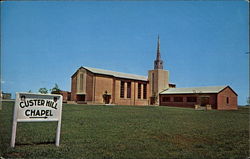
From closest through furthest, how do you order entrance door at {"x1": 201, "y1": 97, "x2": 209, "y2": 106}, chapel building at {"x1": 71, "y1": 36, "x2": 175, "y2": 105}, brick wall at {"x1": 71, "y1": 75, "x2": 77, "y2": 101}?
→ chapel building at {"x1": 71, "y1": 36, "x2": 175, "y2": 105}, brick wall at {"x1": 71, "y1": 75, "x2": 77, "y2": 101}, entrance door at {"x1": 201, "y1": 97, "x2": 209, "y2": 106}

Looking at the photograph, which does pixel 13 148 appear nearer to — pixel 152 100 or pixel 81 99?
pixel 81 99

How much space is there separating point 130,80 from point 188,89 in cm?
1082

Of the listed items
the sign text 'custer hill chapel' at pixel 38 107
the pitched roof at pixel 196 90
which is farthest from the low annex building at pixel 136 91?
the sign text 'custer hill chapel' at pixel 38 107

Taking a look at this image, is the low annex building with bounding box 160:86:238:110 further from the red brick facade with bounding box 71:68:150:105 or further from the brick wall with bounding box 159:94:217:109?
the red brick facade with bounding box 71:68:150:105

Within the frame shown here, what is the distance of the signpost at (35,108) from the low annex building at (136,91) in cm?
3005

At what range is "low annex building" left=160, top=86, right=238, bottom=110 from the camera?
37.3 meters

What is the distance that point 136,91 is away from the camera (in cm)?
4306

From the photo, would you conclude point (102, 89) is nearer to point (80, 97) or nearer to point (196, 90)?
point (80, 97)

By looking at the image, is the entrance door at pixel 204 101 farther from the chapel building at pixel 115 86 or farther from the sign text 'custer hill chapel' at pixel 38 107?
the sign text 'custer hill chapel' at pixel 38 107

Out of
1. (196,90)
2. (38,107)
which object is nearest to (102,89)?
(196,90)

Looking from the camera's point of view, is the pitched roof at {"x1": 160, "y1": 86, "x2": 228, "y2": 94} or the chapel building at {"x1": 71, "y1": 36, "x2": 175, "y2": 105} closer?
the chapel building at {"x1": 71, "y1": 36, "x2": 175, "y2": 105}

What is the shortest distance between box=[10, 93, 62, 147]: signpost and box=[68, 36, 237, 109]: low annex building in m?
30.1

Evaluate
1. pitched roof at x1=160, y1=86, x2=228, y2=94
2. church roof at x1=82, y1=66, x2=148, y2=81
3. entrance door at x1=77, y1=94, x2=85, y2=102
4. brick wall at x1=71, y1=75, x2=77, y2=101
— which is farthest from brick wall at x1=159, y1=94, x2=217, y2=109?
brick wall at x1=71, y1=75, x2=77, y2=101

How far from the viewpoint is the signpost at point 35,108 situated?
4.98 meters
